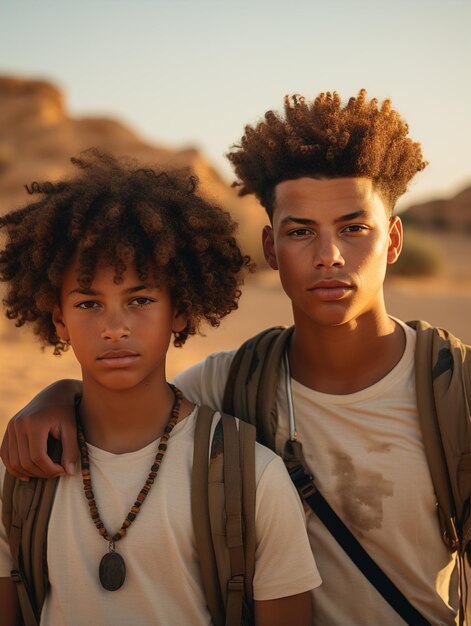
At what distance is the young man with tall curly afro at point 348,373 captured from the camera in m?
2.80

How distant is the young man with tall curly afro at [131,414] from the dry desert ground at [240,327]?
57 cm

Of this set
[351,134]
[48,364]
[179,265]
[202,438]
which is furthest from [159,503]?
[48,364]

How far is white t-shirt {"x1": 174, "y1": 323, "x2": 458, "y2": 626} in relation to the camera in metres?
2.80

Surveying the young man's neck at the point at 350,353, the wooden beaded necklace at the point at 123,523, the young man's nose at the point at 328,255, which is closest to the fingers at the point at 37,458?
the wooden beaded necklace at the point at 123,523

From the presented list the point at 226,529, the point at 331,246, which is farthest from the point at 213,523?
the point at 331,246

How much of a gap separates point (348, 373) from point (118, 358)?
107 cm

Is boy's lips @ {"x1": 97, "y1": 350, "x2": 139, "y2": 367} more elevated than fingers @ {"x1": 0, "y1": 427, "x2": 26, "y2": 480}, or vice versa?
boy's lips @ {"x1": 97, "y1": 350, "x2": 139, "y2": 367}

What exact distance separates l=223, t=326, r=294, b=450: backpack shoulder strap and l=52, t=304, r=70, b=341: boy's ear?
76cm

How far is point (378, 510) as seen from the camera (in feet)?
9.28

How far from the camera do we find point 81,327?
2555mm

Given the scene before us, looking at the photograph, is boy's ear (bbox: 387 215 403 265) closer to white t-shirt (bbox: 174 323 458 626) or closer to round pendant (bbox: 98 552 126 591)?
white t-shirt (bbox: 174 323 458 626)

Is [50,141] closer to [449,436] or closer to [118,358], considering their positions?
[118,358]

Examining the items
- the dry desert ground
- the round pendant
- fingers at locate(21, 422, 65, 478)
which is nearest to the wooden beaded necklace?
the round pendant

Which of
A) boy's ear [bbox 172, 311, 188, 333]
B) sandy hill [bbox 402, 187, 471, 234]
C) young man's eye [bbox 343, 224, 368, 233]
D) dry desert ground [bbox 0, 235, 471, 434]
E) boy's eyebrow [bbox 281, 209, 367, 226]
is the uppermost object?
sandy hill [bbox 402, 187, 471, 234]
